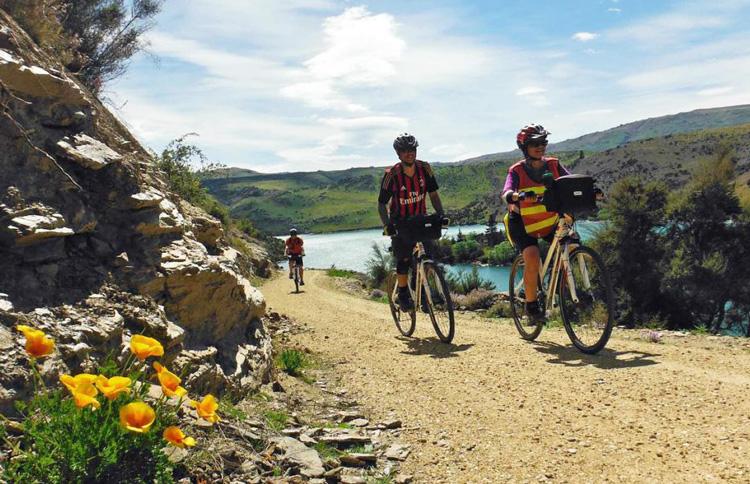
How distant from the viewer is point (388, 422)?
4.80m

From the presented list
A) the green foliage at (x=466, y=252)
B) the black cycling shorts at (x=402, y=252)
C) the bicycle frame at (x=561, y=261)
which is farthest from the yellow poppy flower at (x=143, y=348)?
the green foliage at (x=466, y=252)

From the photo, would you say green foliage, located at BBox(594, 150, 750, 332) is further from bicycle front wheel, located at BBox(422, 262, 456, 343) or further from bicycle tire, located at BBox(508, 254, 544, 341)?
bicycle front wheel, located at BBox(422, 262, 456, 343)

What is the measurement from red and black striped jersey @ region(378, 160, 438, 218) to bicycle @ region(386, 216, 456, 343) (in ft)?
1.49

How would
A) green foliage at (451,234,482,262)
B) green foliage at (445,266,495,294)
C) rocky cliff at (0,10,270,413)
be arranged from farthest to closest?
green foliage at (451,234,482,262) → green foliage at (445,266,495,294) → rocky cliff at (0,10,270,413)

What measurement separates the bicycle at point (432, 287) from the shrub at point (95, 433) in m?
5.16

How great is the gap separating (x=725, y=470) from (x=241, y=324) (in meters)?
4.91

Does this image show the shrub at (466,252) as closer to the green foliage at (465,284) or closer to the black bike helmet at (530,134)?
the green foliage at (465,284)

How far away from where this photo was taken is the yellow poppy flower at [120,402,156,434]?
229cm

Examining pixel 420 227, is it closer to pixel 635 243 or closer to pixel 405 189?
Result: pixel 405 189

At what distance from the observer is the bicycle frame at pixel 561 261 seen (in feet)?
20.9

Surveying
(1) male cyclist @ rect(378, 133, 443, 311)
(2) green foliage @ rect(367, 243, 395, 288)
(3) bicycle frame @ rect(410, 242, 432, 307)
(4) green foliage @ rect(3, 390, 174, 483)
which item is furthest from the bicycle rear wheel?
(2) green foliage @ rect(367, 243, 395, 288)

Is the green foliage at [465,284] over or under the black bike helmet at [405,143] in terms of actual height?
under

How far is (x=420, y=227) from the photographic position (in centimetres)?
755

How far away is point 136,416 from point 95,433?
34 centimetres
